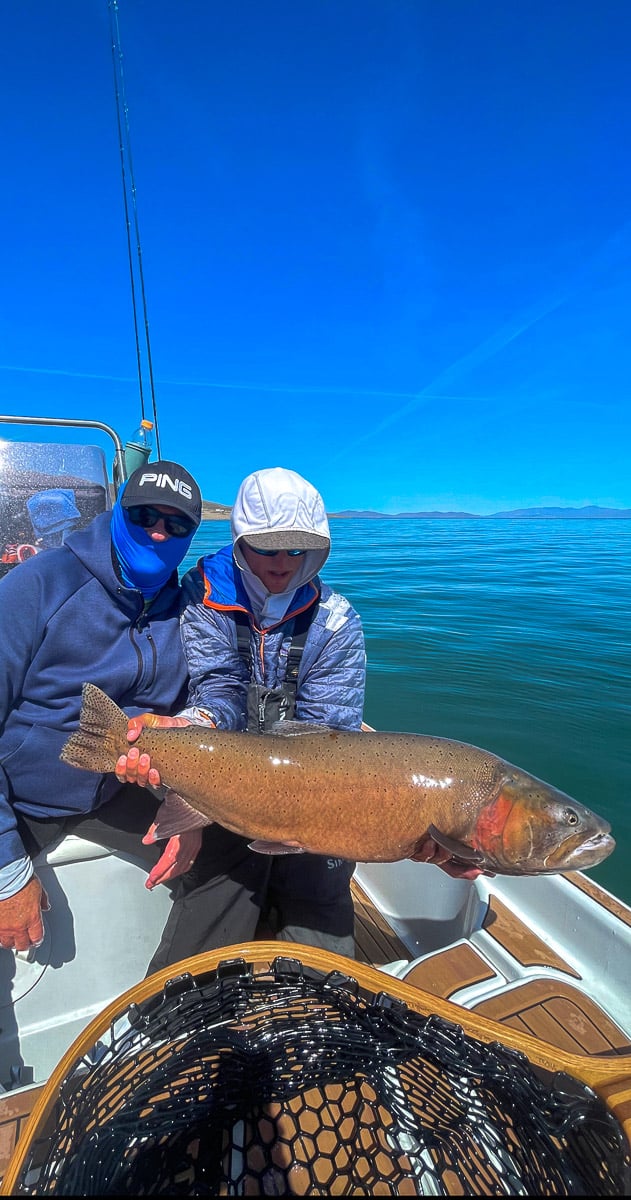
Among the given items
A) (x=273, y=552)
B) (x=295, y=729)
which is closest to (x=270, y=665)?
(x=295, y=729)

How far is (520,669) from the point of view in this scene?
11.8 metres

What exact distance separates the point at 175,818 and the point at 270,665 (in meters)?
1.04

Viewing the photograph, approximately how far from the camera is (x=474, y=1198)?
1820mm

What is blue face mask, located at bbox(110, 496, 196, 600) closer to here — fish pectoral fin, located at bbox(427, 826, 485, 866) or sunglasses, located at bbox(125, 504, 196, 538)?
sunglasses, located at bbox(125, 504, 196, 538)

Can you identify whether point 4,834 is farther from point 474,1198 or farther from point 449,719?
point 449,719

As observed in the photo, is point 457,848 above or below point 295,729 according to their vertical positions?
below

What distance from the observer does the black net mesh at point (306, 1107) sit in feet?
6.25

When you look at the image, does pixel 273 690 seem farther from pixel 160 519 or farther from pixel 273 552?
pixel 160 519

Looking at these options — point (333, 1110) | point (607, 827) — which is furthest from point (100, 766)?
point (607, 827)

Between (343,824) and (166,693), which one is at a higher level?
(166,693)

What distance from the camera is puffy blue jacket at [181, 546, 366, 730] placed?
3.36 m

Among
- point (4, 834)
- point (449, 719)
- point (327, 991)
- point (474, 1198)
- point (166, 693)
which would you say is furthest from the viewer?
point (449, 719)

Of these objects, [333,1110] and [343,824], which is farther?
[343,824]

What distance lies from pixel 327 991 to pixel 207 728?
52.8 inches
